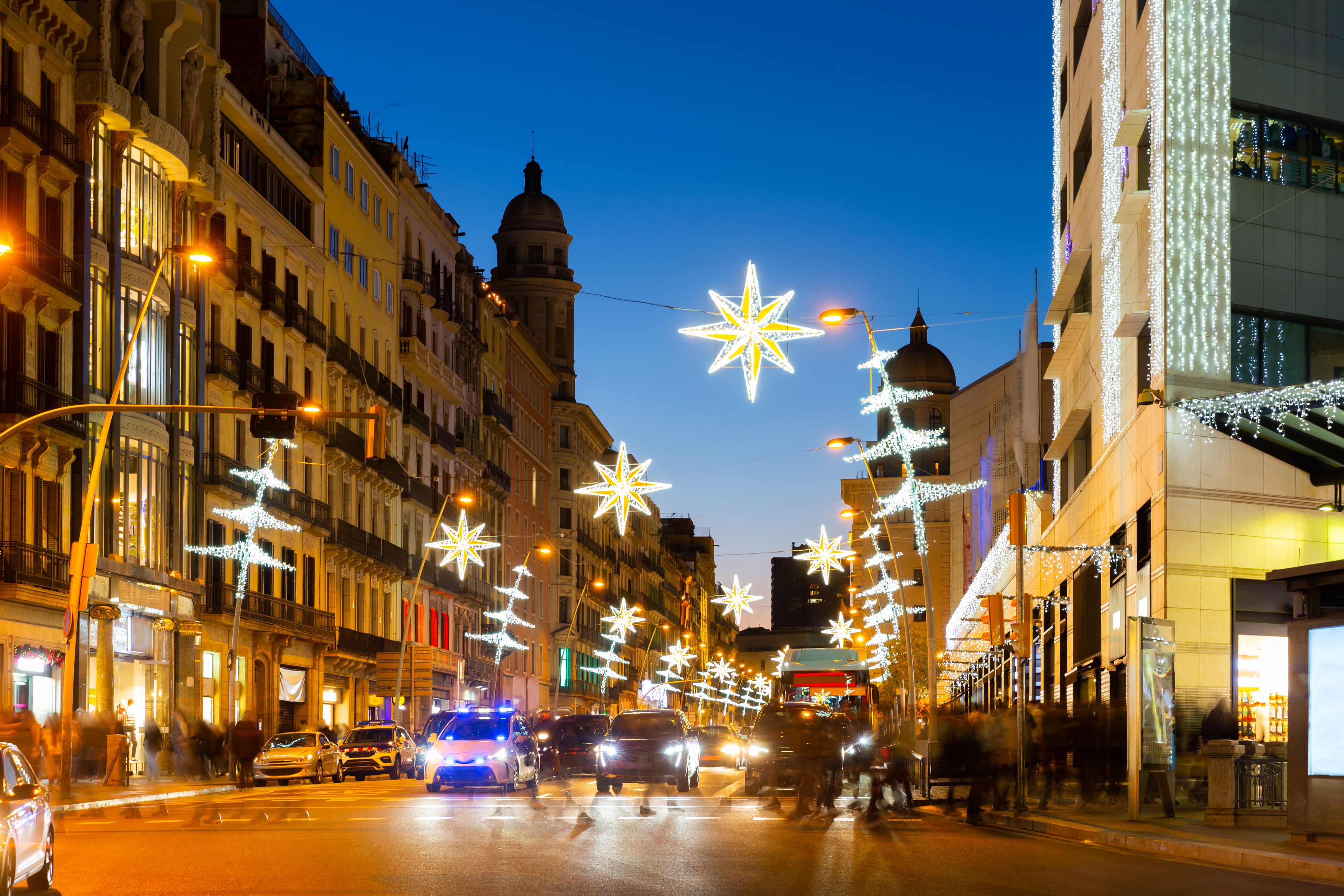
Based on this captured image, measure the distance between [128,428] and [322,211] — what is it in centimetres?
1968

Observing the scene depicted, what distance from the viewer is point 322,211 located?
61.0m

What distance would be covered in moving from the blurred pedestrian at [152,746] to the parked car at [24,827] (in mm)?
27093

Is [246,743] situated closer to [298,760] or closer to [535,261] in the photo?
[298,760]

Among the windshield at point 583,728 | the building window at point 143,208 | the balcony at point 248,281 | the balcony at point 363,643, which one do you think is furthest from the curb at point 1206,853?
the balcony at point 363,643

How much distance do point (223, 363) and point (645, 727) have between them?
74.0 ft

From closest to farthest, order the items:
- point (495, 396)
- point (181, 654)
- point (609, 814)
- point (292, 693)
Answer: point (609, 814) → point (181, 654) → point (292, 693) → point (495, 396)

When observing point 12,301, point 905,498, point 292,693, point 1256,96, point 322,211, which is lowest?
point 292,693

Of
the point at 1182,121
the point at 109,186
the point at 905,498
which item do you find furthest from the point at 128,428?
the point at 1182,121

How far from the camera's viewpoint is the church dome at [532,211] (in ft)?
344

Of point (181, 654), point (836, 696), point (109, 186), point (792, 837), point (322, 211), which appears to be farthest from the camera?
point (322, 211)

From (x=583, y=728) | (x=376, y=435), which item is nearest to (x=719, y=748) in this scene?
(x=583, y=728)

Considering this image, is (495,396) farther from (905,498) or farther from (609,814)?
(609,814)

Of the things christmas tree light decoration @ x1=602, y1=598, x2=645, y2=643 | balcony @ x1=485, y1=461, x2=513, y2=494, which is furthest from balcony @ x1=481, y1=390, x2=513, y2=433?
christmas tree light decoration @ x1=602, y1=598, x2=645, y2=643

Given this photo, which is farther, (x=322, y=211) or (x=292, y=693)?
(x=322, y=211)
